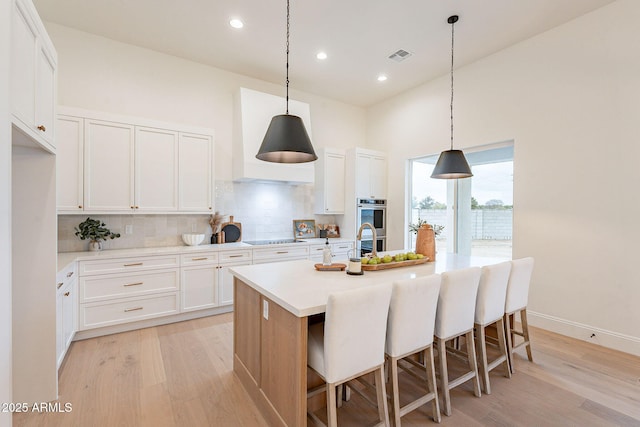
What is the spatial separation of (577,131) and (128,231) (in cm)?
528

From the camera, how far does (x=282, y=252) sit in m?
4.16

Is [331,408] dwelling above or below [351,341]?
below

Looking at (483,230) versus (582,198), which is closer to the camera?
(582,198)

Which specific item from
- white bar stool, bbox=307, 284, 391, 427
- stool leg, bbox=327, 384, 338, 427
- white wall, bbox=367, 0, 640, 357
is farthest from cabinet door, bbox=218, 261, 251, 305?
white wall, bbox=367, 0, 640, 357

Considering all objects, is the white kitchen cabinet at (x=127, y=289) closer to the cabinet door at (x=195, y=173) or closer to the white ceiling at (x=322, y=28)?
the cabinet door at (x=195, y=173)

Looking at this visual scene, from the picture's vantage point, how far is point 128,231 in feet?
12.0

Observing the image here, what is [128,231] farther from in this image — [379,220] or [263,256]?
[379,220]

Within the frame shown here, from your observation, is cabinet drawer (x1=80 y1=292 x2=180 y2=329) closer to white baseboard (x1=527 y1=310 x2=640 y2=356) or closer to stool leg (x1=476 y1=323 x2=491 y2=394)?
stool leg (x1=476 y1=323 x2=491 y2=394)

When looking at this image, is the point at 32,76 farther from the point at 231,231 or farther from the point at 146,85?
the point at 231,231

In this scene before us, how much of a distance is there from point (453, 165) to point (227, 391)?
8.99ft

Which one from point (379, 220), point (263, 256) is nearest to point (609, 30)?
point (379, 220)

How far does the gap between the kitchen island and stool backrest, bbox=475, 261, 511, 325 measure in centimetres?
31

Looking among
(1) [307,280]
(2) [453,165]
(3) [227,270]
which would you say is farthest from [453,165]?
(3) [227,270]

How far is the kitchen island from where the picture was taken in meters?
1.54
